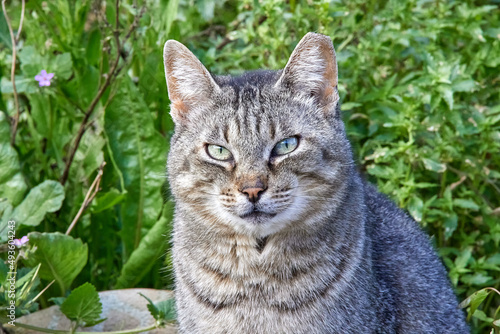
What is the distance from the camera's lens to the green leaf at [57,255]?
3.56 m

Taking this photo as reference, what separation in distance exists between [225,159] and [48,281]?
4.76 feet

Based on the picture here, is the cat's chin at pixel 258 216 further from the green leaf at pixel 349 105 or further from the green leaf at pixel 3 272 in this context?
the green leaf at pixel 349 105

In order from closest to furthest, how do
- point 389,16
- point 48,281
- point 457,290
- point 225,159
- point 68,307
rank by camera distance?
point 225,159 → point 68,307 → point 48,281 → point 457,290 → point 389,16

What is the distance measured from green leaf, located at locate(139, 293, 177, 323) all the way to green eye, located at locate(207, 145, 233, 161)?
3.05 feet

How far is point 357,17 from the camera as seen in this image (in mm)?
4871

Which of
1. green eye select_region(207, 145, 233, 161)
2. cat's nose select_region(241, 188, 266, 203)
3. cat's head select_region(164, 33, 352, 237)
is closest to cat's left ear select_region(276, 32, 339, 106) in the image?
cat's head select_region(164, 33, 352, 237)

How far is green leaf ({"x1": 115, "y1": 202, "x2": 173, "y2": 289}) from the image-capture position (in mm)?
3957

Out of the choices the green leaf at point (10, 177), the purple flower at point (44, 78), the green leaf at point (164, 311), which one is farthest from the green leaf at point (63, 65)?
the green leaf at point (164, 311)

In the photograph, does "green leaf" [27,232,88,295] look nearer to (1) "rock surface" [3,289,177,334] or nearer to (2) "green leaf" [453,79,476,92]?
(1) "rock surface" [3,289,177,334]

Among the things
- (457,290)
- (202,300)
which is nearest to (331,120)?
(202,300)

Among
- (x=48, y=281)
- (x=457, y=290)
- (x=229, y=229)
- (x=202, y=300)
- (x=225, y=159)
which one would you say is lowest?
(x=457, y=290)

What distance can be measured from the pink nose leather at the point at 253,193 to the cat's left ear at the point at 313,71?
0.55 m

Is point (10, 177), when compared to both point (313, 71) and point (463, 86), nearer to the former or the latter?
point (313, 71)

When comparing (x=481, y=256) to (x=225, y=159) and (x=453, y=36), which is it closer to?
(x=453, y=36)
